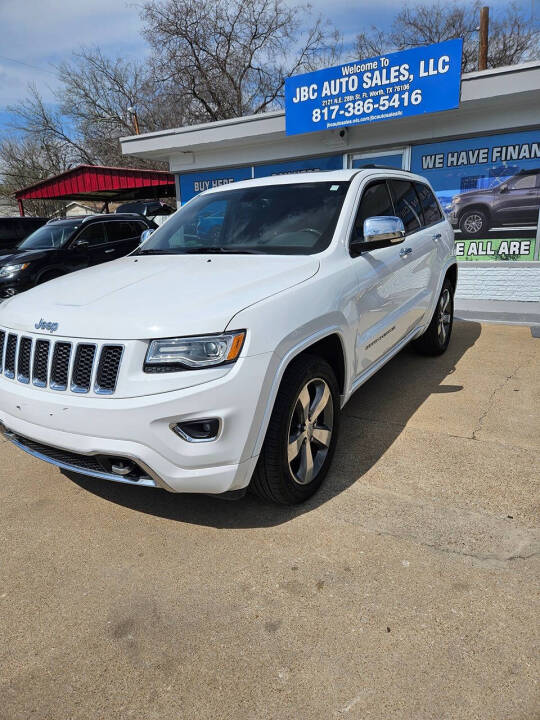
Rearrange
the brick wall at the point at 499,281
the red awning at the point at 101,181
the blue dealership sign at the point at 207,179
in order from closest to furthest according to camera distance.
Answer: the brick wall at the point at 499,281, the blue dealership sign at the point at 207,179, the red awning at the point at 101,181

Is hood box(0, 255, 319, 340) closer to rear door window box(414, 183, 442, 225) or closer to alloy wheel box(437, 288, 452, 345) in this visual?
rear door window box(414, 183, 442, 225)

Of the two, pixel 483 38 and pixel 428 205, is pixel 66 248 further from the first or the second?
pixel 483 38

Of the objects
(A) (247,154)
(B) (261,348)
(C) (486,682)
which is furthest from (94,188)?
(C) (486,682)

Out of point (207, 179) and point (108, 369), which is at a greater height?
point (207, 179)

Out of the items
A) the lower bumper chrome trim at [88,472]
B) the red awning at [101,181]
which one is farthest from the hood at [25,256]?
the red awning at [101,181]

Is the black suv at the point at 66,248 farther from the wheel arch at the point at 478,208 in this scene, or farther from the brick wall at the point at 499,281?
the brick wall at the point at 499,281

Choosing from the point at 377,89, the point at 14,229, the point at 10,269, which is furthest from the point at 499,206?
the point at 14,229

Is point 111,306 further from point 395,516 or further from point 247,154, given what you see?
point 247,154

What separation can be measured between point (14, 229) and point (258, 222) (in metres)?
12.0

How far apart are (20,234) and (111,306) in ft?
41.8

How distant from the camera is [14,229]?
13.4 metres

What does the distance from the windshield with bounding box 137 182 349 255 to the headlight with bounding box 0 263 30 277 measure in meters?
6.01

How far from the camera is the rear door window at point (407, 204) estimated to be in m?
4.40

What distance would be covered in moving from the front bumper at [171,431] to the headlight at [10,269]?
7.56 metres
